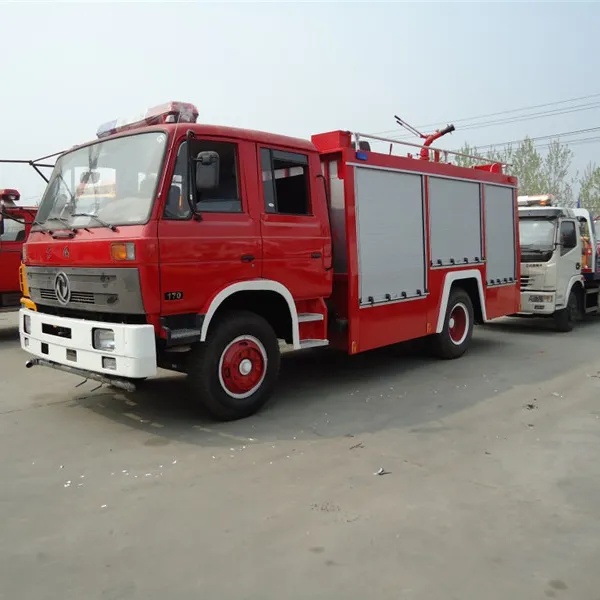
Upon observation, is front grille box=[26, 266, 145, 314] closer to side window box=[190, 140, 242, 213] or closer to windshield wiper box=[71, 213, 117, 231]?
windshield wiper box=[71, 213, 117, 231]

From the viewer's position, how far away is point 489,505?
3.70 metres

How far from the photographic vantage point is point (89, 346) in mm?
5039

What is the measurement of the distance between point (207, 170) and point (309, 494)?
8.77ft

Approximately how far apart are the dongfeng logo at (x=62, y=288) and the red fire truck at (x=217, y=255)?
0.06 ft

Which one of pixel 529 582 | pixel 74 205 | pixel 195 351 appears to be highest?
pixel 74 205

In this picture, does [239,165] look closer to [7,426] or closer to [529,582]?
[7,426]

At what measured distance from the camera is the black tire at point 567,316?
1083cm

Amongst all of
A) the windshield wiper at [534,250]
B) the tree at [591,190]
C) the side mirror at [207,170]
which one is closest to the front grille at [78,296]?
the side mirror at [207,170]

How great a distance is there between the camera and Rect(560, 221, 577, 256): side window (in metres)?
10.7

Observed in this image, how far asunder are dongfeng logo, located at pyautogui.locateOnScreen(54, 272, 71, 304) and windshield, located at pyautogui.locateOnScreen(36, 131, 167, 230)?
1.52 feet

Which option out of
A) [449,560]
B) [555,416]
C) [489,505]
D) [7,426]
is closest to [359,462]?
[489,505]

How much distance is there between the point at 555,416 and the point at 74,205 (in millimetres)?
4896

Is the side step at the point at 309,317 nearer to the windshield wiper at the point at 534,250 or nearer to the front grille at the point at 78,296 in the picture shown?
the front grille at the point at 78,296

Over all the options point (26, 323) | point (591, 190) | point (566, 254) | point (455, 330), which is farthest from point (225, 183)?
point (591, 190)
